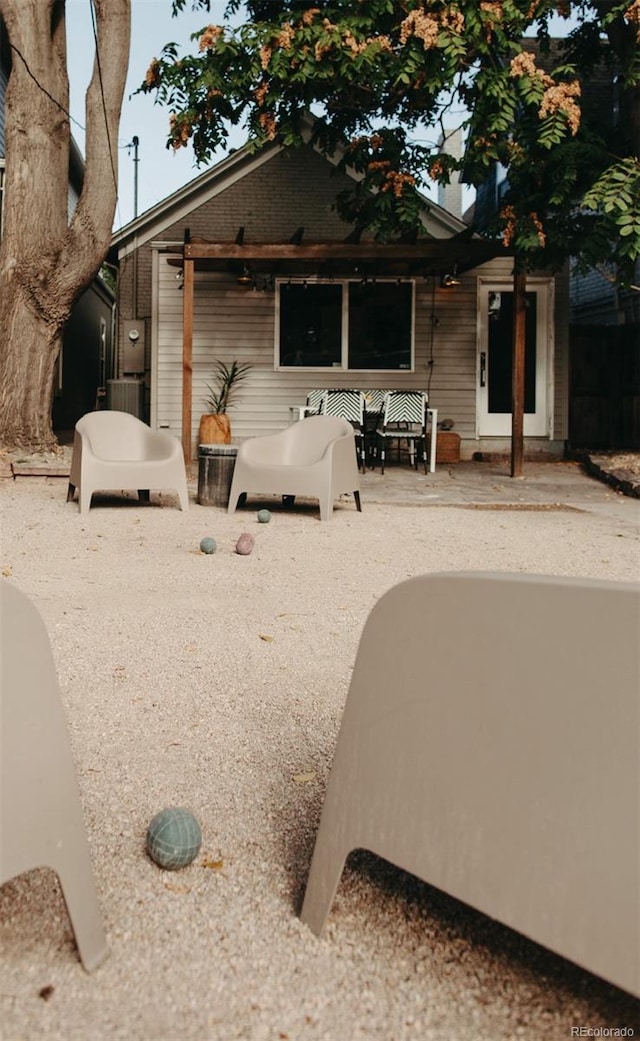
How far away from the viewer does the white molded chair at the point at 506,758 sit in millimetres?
1011

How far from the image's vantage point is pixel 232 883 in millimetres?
1476

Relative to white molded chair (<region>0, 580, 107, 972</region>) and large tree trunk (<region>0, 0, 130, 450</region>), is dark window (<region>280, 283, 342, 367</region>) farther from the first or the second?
white molded chair (<region>0, 580, 107, 972</region>)

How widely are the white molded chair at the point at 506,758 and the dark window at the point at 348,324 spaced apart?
33.7 ft

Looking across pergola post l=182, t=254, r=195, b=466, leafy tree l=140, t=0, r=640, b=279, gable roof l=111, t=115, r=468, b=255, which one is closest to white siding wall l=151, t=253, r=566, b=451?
gable roof l=111, t=115, r=468, b=255

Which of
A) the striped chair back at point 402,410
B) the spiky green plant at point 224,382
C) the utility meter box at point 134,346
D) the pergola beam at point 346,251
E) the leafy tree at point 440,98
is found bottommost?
the striped chair back at point 402,410

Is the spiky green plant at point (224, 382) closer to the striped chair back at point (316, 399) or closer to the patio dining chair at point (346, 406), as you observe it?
the striped chair back at point (316, 399)

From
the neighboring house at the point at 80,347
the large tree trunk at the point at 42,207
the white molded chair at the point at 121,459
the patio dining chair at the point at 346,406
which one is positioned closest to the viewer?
the white molded chair at the point at 121,459

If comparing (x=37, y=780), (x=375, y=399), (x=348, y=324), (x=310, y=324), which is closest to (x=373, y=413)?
(x=375, y=399)

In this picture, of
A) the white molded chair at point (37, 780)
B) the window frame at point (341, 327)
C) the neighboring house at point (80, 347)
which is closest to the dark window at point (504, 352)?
the window frame at point (341, 327)

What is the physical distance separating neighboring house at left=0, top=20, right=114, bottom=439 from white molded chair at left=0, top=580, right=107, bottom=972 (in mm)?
12439

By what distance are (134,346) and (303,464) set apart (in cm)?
756

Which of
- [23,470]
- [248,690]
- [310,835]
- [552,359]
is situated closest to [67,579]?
[248,690]

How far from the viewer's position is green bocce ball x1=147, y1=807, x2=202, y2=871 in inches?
59.0

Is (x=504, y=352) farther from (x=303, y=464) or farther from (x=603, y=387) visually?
(x=303, y=464)
